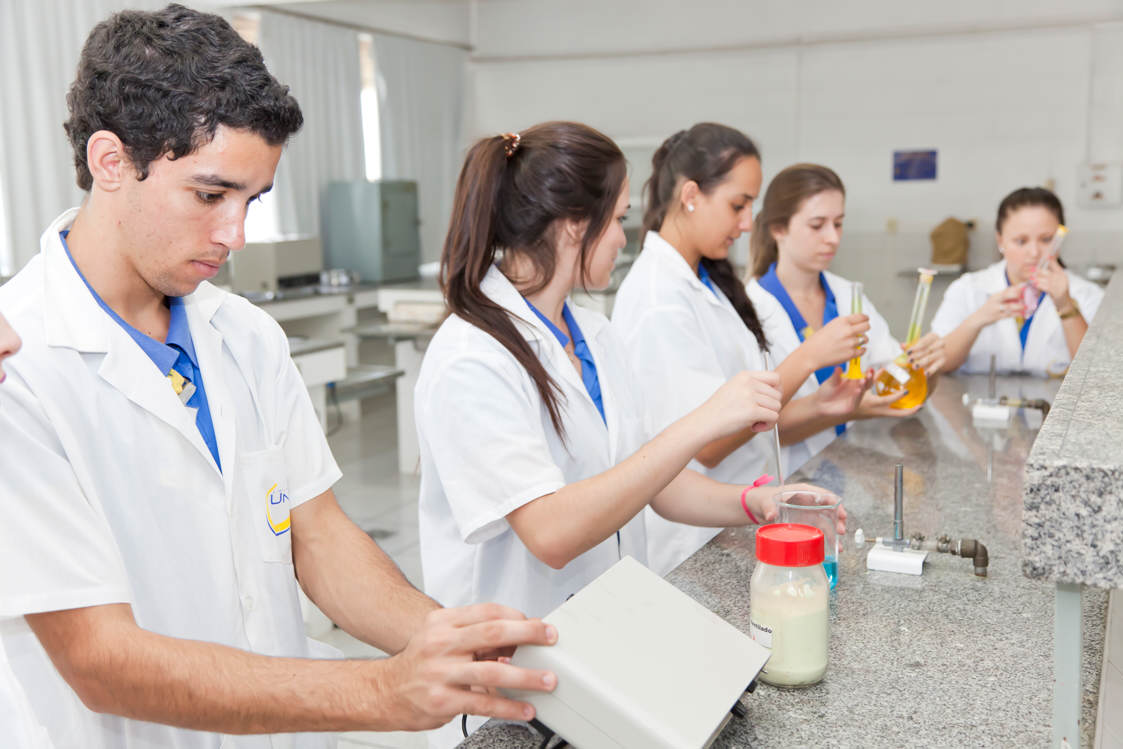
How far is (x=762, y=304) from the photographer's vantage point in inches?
106

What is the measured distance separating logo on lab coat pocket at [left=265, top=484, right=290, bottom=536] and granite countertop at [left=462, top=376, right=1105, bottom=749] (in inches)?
17.1

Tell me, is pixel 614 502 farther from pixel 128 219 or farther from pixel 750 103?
pixel 750 103

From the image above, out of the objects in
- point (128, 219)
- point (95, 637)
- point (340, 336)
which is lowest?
point (340, 336)

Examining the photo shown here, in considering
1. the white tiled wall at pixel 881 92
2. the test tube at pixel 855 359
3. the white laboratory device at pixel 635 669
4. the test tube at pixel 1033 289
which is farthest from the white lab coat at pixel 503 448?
the white tiled wall at pixel 881 92

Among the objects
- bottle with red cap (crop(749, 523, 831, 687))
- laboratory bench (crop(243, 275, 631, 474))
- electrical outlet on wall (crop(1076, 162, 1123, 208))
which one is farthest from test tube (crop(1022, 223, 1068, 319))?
electrical outlet on wall (crop(1076, 162, 1123, 208))

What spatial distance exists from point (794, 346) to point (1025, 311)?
954 millimetres

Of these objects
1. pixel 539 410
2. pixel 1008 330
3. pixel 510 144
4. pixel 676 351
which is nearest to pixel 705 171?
pixel 676 351

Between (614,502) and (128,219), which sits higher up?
(128,219)

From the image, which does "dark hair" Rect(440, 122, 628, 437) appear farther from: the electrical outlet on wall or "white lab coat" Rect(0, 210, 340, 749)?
the electrical outlet on wall

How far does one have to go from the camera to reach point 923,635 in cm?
129

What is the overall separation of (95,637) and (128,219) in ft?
1.57

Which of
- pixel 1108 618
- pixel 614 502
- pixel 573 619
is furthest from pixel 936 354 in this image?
pixel 573 619

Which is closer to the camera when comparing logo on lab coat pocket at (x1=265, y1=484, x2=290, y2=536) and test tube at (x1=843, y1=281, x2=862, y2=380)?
logo on lab coat pocket at (x1=265, y1=484, x2=290, y2=536)

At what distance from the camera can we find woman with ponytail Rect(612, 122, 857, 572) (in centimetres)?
208
